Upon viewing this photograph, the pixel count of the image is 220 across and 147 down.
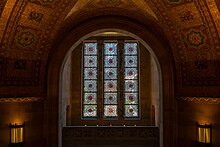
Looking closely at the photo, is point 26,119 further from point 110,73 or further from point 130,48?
point 130,48

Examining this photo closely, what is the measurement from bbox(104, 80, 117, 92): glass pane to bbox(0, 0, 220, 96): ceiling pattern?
539 centimetres

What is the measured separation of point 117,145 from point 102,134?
0.68 m

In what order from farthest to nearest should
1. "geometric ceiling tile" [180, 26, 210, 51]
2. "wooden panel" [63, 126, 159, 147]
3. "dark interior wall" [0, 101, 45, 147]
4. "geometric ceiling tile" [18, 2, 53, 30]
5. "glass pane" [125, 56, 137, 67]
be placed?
"glass pane" [125, 56, 137, 67], "wooden panel" [63, 126, 159, 147], "dark interior wall" [0, 101, 45, 147], "geometric ceiling tile" [180, 26, 210, 51], "geometric ceiling tile" [18, 2, 53, 30]

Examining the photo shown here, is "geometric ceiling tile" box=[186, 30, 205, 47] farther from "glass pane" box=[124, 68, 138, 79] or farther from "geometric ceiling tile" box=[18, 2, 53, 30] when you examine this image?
"glass pane" box=[124, 68, 138, 79]

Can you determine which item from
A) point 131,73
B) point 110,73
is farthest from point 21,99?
point 131,73

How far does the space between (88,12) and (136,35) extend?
1.67 m

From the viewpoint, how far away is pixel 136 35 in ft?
24.8

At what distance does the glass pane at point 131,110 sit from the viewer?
12102mm

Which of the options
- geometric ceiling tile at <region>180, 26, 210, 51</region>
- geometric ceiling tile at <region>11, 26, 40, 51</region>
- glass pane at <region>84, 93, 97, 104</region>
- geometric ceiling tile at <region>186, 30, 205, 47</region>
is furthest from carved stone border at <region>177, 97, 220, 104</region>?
glass pane at <region>84, 93, 97, 104</region>

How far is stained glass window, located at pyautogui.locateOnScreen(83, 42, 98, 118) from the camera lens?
39.8 ft

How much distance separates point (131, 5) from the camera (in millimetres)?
6652

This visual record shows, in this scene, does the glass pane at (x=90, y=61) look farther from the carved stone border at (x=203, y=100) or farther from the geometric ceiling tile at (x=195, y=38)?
the geometric ceiling tile at (x=195, y=38)

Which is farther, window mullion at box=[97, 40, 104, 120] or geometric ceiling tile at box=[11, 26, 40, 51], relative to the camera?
window mullion at box=[97, 40, 104, 120]

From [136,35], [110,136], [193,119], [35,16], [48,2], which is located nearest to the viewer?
[48,2]
